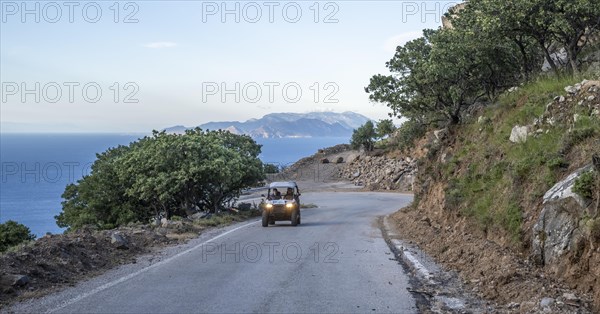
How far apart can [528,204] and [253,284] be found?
549 centimetres

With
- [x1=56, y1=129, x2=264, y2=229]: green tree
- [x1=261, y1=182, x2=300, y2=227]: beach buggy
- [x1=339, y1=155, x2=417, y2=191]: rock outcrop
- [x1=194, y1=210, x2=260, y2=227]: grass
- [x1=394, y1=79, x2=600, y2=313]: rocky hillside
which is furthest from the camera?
[x1=339, y1=155, x2=417, y2=191]: rock outcrop

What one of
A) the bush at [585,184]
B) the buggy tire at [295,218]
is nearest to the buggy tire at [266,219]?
the buggy tire at [295,218]

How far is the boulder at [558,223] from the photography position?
850 cm

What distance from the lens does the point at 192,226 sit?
845 inches

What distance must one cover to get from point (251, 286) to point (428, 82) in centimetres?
1823

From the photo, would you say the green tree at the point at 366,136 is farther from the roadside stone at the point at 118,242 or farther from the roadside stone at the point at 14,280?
the roadside stone at the point at 14,280

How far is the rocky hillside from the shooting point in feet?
26.4

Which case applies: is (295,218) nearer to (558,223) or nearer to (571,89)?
(571,89)

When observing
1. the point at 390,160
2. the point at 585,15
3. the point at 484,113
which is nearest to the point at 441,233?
the point at 484,113

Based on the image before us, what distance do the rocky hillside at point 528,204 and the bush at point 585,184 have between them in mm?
15

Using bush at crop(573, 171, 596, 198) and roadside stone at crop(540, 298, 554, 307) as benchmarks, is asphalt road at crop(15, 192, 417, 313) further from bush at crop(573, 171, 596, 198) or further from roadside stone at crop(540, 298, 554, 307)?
bush at crop(573, 171, 596, 198)

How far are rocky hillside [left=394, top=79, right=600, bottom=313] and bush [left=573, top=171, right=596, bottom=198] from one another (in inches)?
0.6

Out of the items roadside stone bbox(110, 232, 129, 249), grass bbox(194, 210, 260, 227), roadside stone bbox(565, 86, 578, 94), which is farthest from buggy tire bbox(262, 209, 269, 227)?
roadside stone bbox(565, 86, 578, 94)

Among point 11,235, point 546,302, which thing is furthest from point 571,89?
point 11,235
